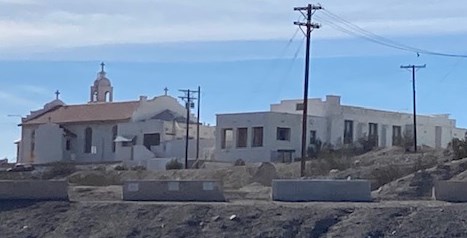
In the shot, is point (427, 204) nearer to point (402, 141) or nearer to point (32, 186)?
point (32, 186)

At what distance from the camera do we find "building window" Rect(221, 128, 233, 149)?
93.8 metres

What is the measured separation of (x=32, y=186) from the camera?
45.8 metres

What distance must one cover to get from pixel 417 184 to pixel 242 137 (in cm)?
4145

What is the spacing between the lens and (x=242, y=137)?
92.8m

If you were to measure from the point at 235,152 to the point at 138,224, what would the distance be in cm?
5212

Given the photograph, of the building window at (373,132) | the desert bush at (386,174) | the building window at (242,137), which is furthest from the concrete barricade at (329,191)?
the building window at (373,132)

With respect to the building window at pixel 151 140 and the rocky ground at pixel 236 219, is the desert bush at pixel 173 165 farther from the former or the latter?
the rocky ground at pixel 236 219

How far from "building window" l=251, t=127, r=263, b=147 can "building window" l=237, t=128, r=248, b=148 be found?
703 millimetres

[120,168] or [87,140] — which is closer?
[120,168]

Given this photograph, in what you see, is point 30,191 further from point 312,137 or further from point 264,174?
point 312,137

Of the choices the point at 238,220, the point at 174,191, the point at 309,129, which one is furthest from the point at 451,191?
the point at 309,129

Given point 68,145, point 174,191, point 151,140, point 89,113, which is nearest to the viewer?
point 174,191

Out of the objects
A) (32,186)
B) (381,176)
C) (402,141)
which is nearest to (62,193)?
(32,186)

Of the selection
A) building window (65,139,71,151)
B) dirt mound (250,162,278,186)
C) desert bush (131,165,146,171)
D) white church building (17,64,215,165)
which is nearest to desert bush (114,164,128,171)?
desert bush (131,165,146,171)
